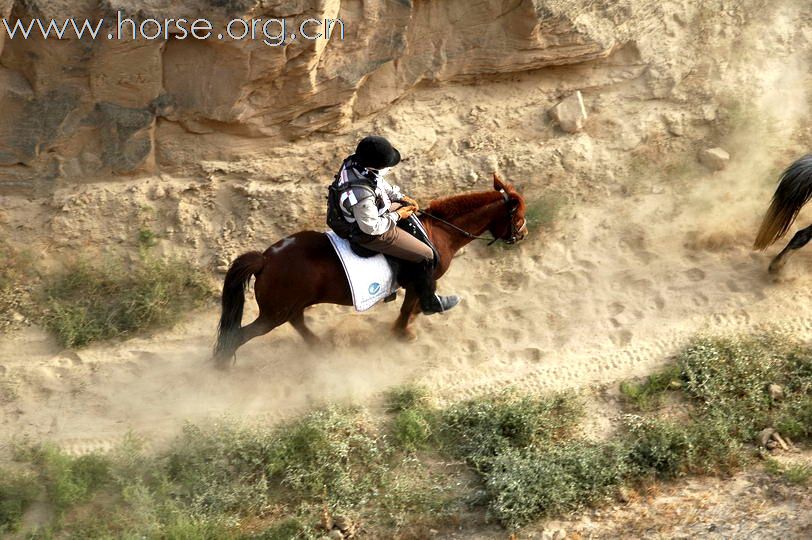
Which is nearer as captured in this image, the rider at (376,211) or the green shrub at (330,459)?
the green shrub at (330,459)

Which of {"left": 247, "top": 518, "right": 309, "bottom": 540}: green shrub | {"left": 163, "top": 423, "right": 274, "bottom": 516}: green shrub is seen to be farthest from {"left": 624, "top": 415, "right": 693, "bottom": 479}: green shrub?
{"left": 163, "top": 423, "right": 274, "bottom": 516}: green shrub

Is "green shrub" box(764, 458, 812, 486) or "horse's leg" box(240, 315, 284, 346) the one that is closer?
"green shrub" box(764, 458, 812, 486)

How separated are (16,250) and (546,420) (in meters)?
5.81

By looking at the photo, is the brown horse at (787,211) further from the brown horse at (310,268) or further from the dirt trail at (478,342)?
the brown horse at (310,268)

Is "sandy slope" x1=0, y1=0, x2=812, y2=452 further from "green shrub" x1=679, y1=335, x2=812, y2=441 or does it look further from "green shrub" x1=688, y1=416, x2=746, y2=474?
"green shrub" x1=688, y1=416, x2=746, y2=474

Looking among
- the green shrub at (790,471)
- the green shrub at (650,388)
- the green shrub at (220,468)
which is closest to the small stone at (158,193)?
the green shrub at (220,468)

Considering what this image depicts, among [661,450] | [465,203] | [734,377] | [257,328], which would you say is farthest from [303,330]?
[734,377]

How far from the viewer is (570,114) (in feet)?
29.3

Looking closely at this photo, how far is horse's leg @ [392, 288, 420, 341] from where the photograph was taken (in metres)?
7.32

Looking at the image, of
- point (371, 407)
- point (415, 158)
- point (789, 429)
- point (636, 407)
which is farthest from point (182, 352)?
point (789, 429)

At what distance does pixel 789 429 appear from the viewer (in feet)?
20.8

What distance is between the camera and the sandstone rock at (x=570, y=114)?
892 centimetres

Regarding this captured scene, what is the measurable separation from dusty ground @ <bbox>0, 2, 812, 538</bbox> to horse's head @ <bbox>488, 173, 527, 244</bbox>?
3.52 feet

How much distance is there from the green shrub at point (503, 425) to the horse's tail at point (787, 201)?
289 cm
